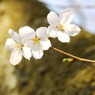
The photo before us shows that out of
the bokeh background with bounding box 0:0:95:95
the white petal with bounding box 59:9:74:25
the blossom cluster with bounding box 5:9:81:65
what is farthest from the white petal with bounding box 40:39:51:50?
the bokeh background with bounding box 0:0:95:95

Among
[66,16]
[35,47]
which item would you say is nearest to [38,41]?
[35,47]

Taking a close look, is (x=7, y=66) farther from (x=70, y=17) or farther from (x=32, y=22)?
(x=70, y=17)

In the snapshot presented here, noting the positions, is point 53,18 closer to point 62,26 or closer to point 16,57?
point 62,26

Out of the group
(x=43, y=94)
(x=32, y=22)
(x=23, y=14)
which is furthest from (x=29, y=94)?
(x=23, y=14)

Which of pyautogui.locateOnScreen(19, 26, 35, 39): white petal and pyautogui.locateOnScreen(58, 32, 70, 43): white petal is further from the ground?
pyautogui.locateOnScreen(19, 26, 35, 39): white petal

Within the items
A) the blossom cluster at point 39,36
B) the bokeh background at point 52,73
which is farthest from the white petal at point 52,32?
the bokeh background at point 52,73

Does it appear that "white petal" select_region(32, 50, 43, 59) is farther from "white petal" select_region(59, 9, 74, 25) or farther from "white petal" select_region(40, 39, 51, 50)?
"white petal" select_region(59, 9, 74, 25)

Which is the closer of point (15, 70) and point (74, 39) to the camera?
point (15, 70)
